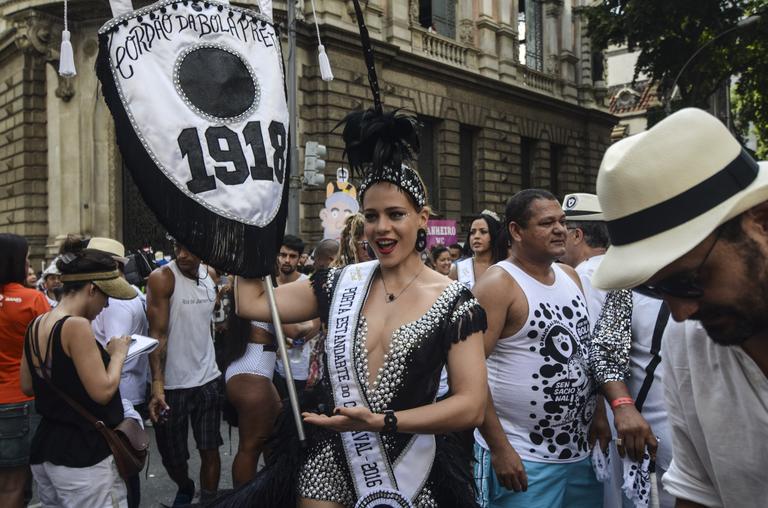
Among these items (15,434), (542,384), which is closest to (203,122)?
(542,384)

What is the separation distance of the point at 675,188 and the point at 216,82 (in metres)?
2.00

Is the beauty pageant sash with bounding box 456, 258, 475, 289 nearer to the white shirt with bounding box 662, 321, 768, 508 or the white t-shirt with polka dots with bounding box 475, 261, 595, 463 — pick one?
the white t-shirt with polka dots with bounding box 475, 261, 595, 463

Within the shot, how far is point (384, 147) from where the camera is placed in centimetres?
262

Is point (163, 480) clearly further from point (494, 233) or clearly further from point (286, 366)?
point (286, 366)

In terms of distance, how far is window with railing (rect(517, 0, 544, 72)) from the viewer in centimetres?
2580

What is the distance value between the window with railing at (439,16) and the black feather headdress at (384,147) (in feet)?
62.3

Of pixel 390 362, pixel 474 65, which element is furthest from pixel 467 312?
pixel 474 65

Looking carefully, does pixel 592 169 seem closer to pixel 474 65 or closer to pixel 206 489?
pixel 474 65

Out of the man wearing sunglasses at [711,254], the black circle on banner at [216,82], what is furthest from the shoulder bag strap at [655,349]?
the black circle on banner at [216,82]

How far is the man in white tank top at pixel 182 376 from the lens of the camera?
5.14 meters

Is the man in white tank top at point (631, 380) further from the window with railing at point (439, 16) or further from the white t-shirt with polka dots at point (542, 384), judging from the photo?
the window with railing at point (439, 16)

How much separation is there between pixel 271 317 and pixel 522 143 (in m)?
23.4

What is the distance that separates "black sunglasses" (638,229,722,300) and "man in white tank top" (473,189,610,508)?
1711 millimetres

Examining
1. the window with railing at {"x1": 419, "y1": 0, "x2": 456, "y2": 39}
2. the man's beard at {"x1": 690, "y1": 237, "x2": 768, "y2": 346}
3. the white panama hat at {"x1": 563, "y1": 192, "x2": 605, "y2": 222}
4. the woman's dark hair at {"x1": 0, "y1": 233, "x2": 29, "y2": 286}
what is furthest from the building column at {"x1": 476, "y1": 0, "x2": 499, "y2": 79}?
the man's beard at {"x1": 690, "y1": 237, "x2": 768, "y2": 346}
